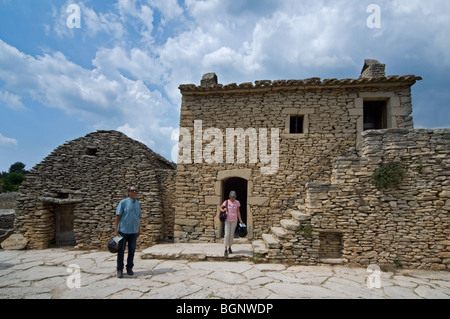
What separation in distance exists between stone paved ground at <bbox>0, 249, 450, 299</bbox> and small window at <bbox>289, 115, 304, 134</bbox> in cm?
422

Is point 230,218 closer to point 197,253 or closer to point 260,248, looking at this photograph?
point 260,248

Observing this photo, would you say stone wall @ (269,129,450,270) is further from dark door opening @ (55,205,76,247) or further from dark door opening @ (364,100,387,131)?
dark door opening @ (55,205,76,247)

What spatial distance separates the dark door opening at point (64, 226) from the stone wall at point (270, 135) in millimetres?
4573

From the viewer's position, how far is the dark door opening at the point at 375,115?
738 cm

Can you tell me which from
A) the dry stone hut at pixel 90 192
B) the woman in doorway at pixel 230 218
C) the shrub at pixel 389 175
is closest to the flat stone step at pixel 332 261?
the shrub at pixel 389 175

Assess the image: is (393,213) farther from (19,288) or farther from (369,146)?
(19,288)

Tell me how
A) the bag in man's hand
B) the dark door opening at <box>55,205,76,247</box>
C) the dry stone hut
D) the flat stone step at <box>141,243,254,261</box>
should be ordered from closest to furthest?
the bag in man's hand, the flat stone step at <box>141,243,254,261</box>, the dry stone hut, the dark door opening at <box>55,205,76,247</box>

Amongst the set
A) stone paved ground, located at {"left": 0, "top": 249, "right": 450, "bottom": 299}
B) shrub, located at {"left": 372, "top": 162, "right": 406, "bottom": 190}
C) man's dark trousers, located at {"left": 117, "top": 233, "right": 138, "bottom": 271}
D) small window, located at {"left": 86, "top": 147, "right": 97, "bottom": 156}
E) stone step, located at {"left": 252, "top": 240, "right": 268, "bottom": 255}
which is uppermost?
small window, located at {"left": 86, "top": 147, "right": 97, "bottom": 156}

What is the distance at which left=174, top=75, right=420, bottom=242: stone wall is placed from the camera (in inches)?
273

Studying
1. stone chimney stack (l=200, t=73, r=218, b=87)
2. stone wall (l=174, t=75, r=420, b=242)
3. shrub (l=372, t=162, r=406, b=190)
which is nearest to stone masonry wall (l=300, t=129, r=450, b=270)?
shrub (l=372, t=162, r=406, b=190)

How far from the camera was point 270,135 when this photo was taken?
23.8ft

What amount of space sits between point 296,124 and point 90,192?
25.2 ft

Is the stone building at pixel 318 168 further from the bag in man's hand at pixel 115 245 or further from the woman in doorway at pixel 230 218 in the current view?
the bag in man's hand at pixel 115 245
